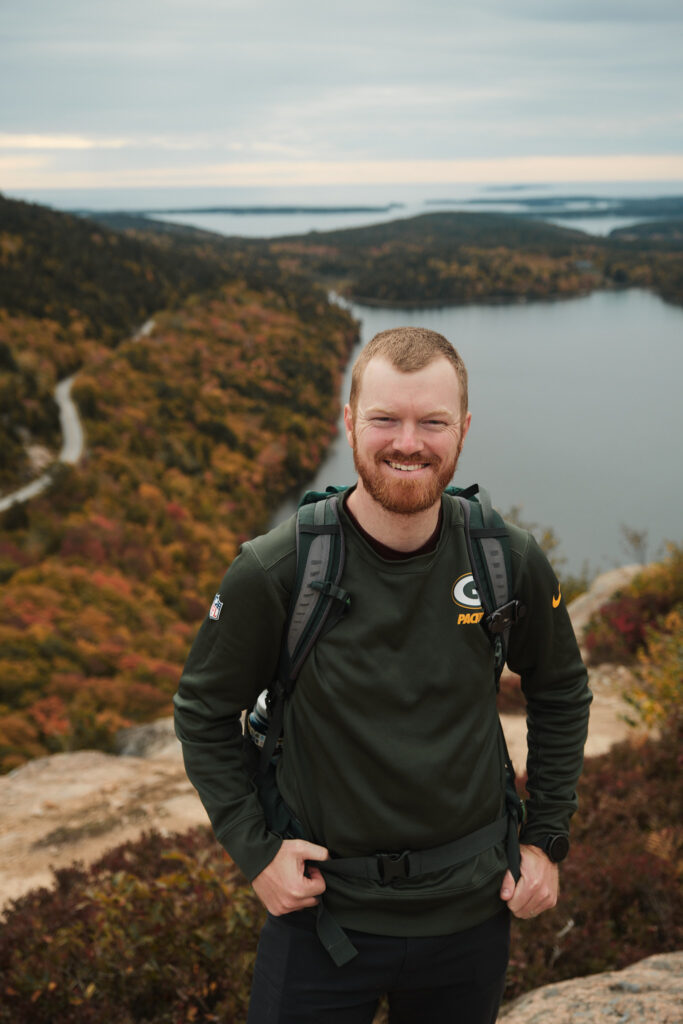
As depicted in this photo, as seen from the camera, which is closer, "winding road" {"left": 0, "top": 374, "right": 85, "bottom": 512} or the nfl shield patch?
the nfl shield patch

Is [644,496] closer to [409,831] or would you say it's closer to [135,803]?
[135,803]

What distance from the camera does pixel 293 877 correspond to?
1.92m

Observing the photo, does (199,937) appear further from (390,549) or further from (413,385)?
(413,385)

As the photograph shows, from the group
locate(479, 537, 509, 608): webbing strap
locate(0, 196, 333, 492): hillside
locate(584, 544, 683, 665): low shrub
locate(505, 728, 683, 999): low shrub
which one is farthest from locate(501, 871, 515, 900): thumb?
locate(0, 196, 333, 492): hillside

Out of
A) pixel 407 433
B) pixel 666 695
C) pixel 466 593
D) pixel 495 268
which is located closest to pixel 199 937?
pixel 466 593

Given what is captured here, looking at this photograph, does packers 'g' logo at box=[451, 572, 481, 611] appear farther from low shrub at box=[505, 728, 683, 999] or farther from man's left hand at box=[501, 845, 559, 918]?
low shrub at box=[505, 728, 683, 999]

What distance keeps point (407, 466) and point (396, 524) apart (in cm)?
16

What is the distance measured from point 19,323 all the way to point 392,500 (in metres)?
68.4

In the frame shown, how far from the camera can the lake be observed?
5191 centimetres

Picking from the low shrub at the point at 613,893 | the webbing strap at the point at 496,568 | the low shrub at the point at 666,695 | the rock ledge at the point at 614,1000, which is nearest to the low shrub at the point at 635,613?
the low shrub at the point at 666,695

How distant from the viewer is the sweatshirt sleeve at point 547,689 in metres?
2.10

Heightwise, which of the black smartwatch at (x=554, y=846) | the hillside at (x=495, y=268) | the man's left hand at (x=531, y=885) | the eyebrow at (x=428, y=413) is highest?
the hillside at (x=495, y=268)

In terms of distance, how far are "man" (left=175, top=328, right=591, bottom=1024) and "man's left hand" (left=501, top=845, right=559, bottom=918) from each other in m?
0.01

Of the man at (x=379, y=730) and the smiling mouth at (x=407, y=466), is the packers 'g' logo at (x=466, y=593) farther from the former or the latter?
the smiling mouth at (x=407, y=466)
